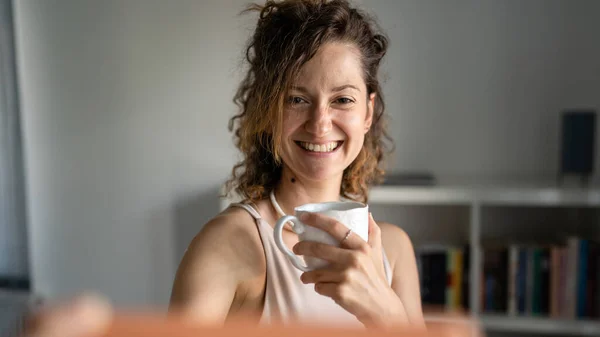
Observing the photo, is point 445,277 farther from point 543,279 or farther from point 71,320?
point 71,320

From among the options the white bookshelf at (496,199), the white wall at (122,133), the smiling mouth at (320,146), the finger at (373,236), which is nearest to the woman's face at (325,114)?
the smiling mouth at (320,146)

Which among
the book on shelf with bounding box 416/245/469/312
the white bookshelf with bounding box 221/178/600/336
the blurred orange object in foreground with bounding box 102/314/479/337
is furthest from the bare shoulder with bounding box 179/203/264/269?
the book on shelf with bounding box 416/245/469/312

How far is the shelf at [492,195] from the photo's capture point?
1923mm

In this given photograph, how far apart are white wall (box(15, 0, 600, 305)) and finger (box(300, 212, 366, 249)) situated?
1647mm

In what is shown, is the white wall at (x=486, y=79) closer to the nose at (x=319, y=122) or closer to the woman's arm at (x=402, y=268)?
the woman's arm at (x=402, y=268)

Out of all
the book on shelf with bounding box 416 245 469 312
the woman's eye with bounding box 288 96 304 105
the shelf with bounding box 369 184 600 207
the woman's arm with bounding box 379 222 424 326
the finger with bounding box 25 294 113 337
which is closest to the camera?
the finger with bounding box 25 294 113 337

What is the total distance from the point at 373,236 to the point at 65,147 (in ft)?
7.41

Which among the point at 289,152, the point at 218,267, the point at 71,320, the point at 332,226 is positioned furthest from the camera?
the point at 289,152

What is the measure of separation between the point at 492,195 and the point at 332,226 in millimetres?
1496

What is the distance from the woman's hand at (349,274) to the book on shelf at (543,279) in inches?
58.0

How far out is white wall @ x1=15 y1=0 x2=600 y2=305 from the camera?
2.24m

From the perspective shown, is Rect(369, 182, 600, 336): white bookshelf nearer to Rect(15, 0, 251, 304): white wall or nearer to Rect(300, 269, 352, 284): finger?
Rect(15, 0, 251, 304): white wall

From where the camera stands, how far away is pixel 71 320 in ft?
0.41

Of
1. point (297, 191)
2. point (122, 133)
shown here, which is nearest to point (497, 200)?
point (297, 191)
